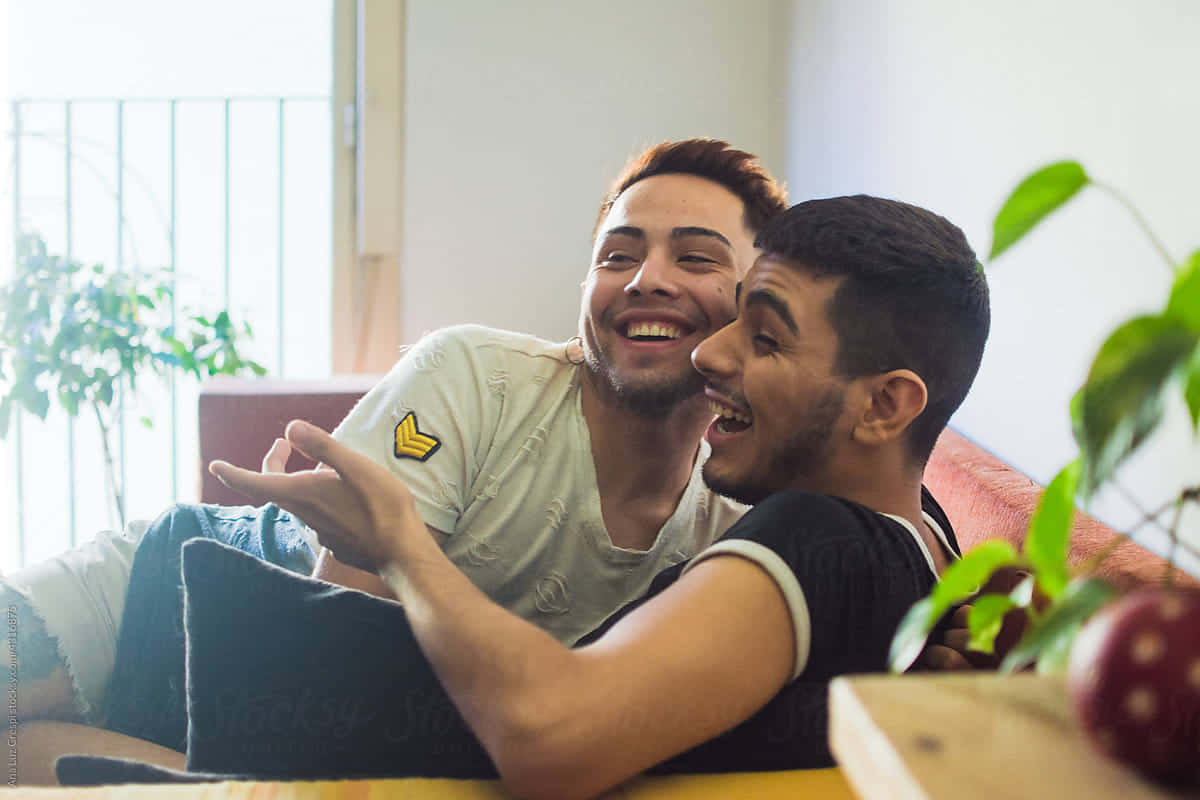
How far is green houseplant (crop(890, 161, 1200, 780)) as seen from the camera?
0.42 meters

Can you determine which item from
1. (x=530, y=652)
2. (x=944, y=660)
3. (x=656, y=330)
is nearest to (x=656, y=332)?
(x=656, y=330)

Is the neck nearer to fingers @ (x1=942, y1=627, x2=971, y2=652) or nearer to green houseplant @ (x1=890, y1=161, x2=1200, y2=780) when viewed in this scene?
fingers @ (x1=942, y1=627, x2=971, y2=652)

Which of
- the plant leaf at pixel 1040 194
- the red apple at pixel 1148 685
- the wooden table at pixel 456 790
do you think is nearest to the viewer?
the red apple at pixel 1148 685

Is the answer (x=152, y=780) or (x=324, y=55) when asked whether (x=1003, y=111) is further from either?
(x=324, y=55)

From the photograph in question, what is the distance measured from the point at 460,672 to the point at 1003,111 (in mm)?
1312

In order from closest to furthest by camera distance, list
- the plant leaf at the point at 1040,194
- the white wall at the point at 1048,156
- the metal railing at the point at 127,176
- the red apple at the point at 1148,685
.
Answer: the red apple at the point at 1148,685 < the plant leaf at the point at 1040,194 < the white wall at the point at 1048,156 < the metal railing at the point at 127,176

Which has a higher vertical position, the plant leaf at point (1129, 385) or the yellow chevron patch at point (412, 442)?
the plant leaf at point (1129, 385)

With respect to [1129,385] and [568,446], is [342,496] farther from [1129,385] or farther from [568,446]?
[1129,385]

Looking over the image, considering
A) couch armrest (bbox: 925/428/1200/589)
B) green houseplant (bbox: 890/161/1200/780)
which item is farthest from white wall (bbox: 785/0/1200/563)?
green houseplant (bbox: 890/161/1200/780)

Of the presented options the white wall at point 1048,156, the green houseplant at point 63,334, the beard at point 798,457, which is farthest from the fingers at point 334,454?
the green houseplant at point 63,334

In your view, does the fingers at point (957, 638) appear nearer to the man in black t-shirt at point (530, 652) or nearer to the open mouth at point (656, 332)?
the man in black t-shirt at point (530, 652)

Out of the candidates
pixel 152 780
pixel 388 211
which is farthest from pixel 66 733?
pixel 388 211

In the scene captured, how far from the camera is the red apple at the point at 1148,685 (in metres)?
0.42

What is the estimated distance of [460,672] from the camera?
0.76 m
